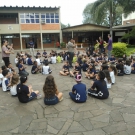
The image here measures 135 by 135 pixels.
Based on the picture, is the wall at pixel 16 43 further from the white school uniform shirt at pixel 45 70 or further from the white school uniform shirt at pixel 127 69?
the white school uniform shirt at pixel 127 69

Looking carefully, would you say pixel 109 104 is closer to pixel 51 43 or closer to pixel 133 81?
pixel 133 81

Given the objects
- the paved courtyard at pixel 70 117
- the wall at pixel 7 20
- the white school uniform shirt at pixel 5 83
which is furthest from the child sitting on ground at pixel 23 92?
the wall at pixel 7 20

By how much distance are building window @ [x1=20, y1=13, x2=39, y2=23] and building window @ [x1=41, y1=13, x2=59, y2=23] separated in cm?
93

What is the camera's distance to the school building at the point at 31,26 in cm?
2466

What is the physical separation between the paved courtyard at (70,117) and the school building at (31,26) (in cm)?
2078

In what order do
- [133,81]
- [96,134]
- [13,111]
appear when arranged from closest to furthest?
[96,134] < [13,111] < [133,81]

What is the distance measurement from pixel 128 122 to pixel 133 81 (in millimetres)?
3869

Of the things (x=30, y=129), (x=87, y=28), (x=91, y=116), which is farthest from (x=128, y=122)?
(x=87, y=28)

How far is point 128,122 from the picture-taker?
13.0ft

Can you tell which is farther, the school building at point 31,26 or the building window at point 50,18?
the building window at point 50,18

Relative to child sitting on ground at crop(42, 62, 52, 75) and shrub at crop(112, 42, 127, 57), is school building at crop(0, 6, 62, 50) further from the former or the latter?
child sitting on ground at crop(42, 62, 52, 75)

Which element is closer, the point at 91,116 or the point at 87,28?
the point at 91,116

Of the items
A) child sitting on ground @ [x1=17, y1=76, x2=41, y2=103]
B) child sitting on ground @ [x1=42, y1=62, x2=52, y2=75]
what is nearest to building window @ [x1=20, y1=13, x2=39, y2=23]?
child sitting on ground @ [x1=42, y1=62, x2=52, y2=75]

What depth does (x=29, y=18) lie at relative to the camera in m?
25.3
